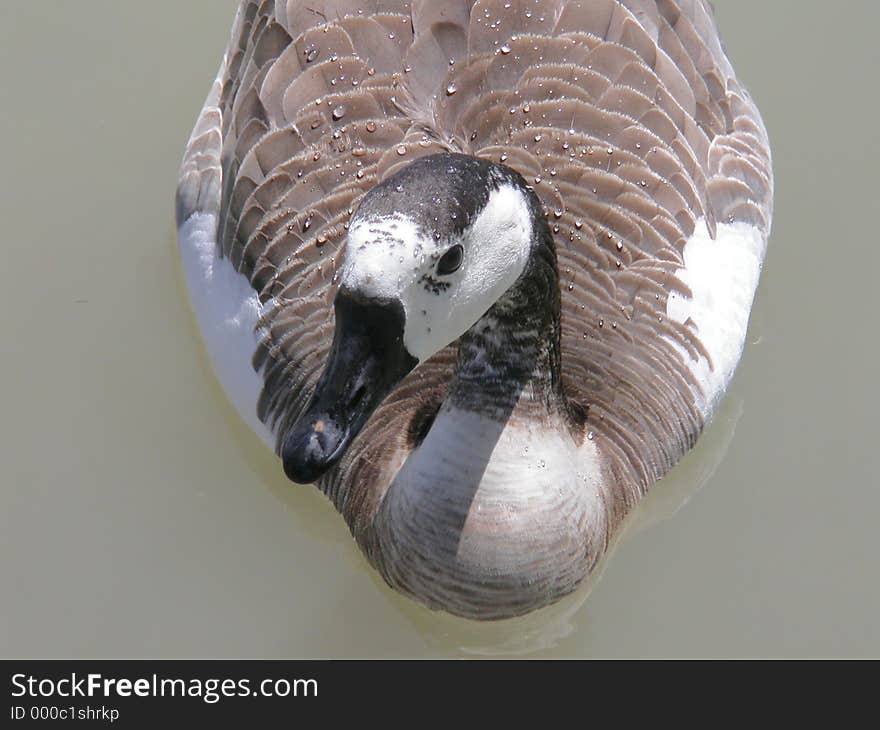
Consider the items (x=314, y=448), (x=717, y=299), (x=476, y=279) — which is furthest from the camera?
(x=717, y=299)

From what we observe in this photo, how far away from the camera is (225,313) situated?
5.37 m

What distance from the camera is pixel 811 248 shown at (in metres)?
6.17

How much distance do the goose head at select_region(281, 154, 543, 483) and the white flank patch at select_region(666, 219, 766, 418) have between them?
1405mm

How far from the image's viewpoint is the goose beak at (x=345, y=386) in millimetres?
3621

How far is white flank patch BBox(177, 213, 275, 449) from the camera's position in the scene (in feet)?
17.1

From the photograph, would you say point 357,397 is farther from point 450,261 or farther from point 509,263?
point 509,263

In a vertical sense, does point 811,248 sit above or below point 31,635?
above

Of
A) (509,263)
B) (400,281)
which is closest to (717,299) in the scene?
(509,263)

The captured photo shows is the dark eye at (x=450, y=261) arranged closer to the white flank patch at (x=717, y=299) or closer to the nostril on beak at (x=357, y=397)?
the nostril on beak at (x=357, y=397)

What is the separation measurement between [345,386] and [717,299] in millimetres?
2036

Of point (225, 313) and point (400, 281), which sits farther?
point (225, 313)

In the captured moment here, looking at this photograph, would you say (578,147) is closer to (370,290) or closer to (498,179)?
(498,179)

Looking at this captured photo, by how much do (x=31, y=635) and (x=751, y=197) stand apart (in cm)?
330

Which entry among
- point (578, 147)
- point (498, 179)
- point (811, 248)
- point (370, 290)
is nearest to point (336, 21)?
point (578, 147)
